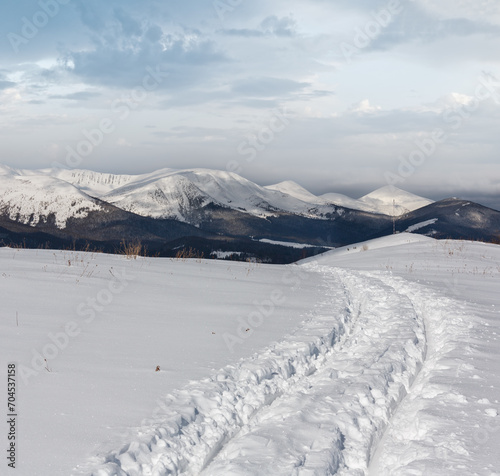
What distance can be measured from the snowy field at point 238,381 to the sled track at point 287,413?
2cm

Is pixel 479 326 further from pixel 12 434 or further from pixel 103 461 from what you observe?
pixel 12 434

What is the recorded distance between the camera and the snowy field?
3859 mm

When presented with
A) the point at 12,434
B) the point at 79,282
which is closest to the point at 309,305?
the point at 79,282

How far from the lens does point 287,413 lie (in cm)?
474

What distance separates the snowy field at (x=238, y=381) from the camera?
3859 millimetres

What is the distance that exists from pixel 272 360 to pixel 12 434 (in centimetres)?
338

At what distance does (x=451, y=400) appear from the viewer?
5.05m
